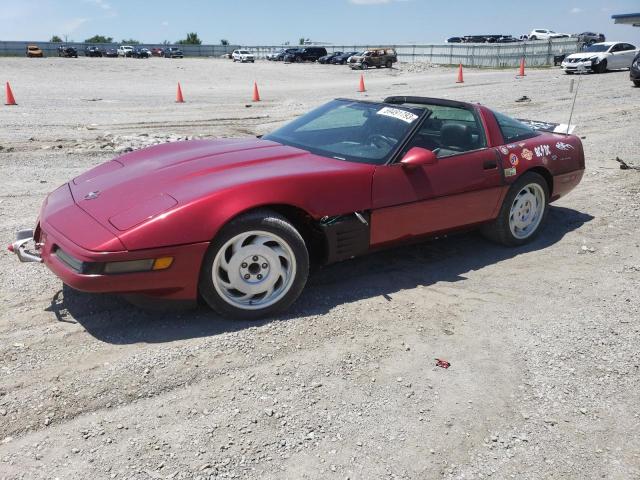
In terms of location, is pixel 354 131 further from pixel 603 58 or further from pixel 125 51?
pixel 125 51

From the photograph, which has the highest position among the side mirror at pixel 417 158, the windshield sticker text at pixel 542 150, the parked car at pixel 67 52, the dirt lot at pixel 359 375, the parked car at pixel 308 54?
the parked car at pixel 67 52

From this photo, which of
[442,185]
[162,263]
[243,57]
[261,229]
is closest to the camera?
[162,263]

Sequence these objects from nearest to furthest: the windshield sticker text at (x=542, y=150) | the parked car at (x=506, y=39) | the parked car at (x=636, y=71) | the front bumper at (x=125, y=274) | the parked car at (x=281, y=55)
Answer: the front bumper at (x=125, y=274)
the windshield sticker text at (x=542, y=150)
the parked car at (x=636, y=71)
the parked car at (x=281, y=55)
the parked car at (x=506, y=39)

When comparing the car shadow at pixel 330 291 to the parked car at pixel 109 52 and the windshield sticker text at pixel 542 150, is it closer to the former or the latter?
the windshield sticker text at pixel 542 150

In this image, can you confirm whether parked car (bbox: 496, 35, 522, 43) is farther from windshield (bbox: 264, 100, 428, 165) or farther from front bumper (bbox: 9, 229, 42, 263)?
front bumper (bbox: 9, 229, 42, 263)

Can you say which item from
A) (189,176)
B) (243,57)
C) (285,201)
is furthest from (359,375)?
(243,57)

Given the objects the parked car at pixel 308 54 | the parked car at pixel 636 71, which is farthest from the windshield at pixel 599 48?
the parked car at pixel 308 54

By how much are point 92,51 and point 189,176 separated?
6770cm

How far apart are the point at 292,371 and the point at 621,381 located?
1.80 metres

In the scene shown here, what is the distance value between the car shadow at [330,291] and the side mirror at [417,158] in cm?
89

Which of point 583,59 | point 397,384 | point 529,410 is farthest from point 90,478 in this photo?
point 583,59

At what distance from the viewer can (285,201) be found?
364 centimetres

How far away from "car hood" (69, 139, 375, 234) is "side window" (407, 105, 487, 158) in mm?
752

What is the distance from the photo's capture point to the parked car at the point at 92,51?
63594 millimetres
